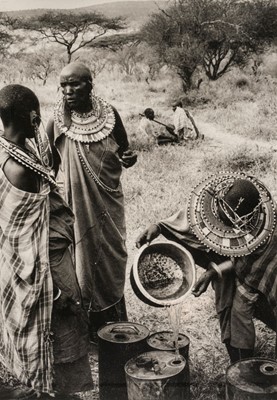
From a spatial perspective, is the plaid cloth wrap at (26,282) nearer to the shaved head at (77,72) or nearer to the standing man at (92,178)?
the standing man at (92,178)

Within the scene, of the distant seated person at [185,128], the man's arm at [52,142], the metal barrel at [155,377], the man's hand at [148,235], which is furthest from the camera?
the distant seated person at [185,128]

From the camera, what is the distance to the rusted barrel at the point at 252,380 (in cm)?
226

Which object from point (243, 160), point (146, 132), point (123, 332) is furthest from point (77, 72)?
point (146, 132)

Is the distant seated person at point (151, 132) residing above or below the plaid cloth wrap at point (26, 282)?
below

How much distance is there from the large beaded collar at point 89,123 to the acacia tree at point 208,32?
515cm

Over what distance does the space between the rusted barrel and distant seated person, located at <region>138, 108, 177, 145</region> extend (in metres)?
6.05

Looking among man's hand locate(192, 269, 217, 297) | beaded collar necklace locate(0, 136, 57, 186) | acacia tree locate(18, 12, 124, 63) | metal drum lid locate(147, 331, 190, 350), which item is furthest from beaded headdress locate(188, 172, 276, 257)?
acacia tree locate(18, 12, 124, 63)

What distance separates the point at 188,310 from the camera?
380cm

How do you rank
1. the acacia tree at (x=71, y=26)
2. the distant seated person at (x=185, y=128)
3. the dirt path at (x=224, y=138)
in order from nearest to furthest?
the dirt path at (x=224, y=138)
the acacia tree at (x=71, y=26)
the distant seated person at (x=185, y=128)

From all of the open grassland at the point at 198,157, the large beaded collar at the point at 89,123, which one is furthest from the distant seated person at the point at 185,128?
the large beaded collar at the point at 89,123

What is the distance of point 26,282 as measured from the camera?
91.8 inches

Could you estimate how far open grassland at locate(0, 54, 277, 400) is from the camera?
330 cm

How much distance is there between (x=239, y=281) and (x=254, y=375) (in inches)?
20.6

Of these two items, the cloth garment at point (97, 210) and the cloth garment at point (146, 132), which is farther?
the cloth garment at point (146, 132)
